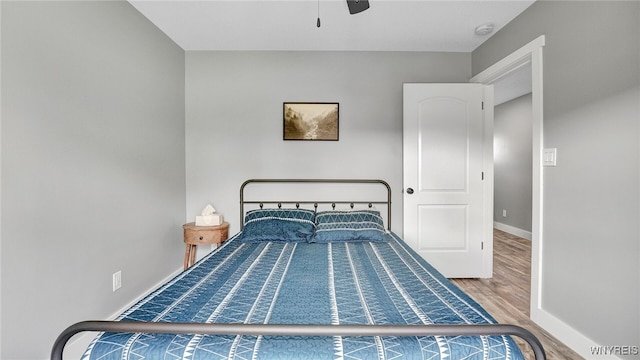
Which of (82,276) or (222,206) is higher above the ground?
(222,206)

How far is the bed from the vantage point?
3.04ft

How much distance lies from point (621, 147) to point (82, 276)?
3.25 metres

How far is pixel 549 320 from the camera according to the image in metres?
2.07

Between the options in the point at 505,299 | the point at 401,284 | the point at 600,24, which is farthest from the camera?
the point at 505,299

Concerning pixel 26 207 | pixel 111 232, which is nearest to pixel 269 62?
pixel 111 232

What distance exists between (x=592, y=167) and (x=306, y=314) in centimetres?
191

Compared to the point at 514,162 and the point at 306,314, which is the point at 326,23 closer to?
the point at 306,314

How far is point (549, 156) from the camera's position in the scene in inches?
81.7

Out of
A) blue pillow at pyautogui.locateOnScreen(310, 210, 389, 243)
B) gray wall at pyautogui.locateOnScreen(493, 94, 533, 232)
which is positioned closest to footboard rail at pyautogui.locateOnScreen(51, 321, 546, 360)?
blue pillow at pyautogui.locateOnScreen(310, 210, 389, 243)

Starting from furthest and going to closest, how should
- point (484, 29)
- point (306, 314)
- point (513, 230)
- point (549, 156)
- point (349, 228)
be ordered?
point (513, 230)
point (484, 29)
point (349, 228)
point (549, 156)
point (306, 314)

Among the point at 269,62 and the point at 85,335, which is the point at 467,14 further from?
the point at 85,335

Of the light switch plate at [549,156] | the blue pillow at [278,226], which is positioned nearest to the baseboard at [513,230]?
→ the light switch plate at [549,156]
